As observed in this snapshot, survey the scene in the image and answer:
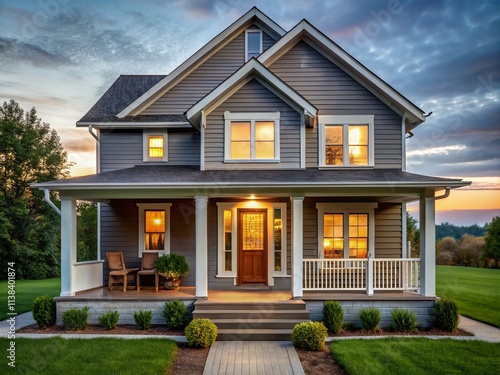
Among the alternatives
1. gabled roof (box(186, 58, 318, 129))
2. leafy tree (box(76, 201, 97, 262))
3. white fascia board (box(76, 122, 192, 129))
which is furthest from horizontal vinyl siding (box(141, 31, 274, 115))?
leafy tree (box(76, 201, 97, 262))

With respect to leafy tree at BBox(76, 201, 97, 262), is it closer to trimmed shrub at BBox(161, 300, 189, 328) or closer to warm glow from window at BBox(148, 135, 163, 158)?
warm glow from window at BBox(148, 135, 163, 158)

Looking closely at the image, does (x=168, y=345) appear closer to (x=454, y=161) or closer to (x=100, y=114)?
(x=100, y=114)

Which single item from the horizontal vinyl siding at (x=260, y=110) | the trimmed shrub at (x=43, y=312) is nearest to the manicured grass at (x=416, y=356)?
the horizontal vinyl siding at (x=260, y=110)

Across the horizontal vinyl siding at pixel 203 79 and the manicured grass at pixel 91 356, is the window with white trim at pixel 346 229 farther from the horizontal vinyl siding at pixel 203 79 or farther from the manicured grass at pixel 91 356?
the manicured grass at pixel 91 356

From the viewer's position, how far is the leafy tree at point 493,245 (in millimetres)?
27138

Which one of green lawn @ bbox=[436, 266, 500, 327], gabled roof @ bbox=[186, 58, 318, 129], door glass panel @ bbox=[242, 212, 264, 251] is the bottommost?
green lawn @ bbox=[436, 266, 500, 327]

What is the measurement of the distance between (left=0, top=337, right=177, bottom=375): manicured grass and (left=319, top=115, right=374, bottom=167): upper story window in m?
6.90

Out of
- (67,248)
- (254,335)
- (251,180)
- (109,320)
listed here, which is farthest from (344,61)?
(109,320)

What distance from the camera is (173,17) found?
44.9ft

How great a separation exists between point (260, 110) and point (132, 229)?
5350mm

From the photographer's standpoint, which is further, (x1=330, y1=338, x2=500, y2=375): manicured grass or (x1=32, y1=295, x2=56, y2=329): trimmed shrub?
(x1=32, y1=295, x2=56, y2=329): trimmed shrub

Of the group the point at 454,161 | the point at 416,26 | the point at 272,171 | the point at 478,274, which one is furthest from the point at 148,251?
the point at 478,274

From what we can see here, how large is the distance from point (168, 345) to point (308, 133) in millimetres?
7100

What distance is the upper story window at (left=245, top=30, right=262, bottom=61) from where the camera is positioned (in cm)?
1327
